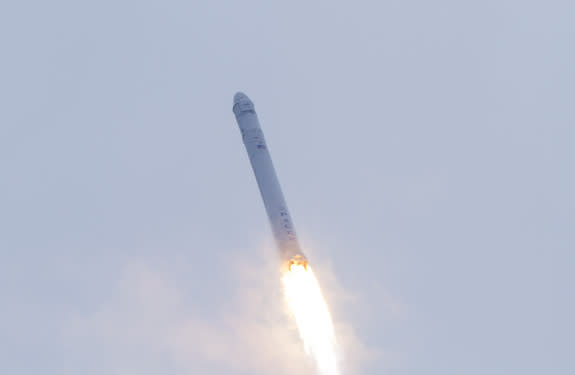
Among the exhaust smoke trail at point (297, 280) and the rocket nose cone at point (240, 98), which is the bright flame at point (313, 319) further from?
the rocket nose cone at point (240, 98)

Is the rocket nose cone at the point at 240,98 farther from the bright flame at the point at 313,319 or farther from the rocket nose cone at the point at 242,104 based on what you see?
the bright flame at the point at 313,319

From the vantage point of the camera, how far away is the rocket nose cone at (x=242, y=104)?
366 ft

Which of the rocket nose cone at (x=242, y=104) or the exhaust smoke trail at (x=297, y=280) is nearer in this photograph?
the exhaust smoke trail at (x=297, y=280)

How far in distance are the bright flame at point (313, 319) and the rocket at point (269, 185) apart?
8.81 ft

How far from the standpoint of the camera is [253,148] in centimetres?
10819

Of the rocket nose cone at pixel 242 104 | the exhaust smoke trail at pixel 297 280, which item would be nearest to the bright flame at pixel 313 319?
the exhaust smoke trail at pixel 297 280

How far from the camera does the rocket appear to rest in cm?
10100

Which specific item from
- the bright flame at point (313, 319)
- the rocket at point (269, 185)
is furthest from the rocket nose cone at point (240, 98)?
the bright flame at point (313, 319)

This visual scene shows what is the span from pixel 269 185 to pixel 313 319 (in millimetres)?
11813

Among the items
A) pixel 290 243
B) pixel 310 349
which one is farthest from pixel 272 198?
pixel 310 349

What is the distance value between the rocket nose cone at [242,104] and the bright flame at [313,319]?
53.5ft

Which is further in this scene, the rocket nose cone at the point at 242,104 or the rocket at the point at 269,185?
the rocket nose cone at the point at 242,104

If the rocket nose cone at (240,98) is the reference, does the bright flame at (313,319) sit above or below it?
below

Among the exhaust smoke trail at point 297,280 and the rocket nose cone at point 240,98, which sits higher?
the rocket nose cone at point 240,98
